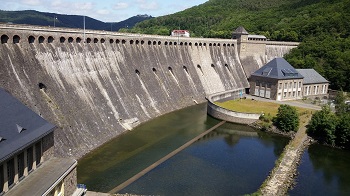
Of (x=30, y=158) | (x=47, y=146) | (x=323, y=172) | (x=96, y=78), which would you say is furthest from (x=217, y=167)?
(x=96, y=78)

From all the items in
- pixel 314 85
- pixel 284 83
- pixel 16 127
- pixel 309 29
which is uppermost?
pixel 309 29

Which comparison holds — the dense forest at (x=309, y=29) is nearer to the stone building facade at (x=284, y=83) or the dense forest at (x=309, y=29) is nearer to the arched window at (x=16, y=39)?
the stone building facade at (x=284, y=83)

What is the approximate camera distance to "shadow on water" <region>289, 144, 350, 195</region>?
3266 cm

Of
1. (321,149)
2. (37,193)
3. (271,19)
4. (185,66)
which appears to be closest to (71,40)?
(185,66)

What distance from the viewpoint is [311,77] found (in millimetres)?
73688

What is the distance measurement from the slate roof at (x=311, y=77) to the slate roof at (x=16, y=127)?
60.1 metres

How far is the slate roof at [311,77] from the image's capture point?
72.3 meters

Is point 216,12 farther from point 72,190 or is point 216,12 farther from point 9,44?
point 72,190

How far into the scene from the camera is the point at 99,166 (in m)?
35.5

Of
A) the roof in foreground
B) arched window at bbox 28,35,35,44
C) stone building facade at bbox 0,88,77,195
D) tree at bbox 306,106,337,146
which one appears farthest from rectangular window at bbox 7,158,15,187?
tree at bbox 306,106,337,146

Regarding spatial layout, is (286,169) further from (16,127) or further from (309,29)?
(309,29)

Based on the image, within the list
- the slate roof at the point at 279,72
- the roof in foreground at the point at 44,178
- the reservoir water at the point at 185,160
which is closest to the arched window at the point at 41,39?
the reservoir water at the point at 185,160

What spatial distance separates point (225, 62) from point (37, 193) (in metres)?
67.6

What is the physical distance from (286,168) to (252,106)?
2682cm
